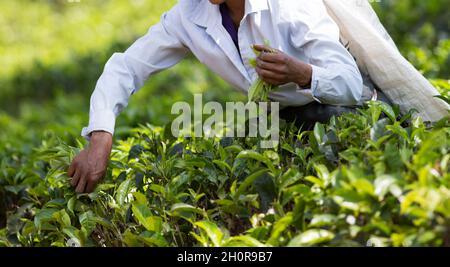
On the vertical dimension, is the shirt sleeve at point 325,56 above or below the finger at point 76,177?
above

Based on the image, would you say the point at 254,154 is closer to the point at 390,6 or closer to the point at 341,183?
the point at 341,183

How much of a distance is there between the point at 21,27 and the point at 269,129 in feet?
28.1

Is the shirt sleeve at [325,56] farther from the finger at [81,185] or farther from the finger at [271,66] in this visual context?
the finger at [81,185]

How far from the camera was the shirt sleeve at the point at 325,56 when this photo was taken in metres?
2.89

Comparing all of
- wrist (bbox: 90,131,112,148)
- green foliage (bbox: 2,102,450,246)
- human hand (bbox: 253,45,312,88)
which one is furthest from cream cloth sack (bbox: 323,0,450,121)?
wrist (bbox: 90,131,112,148)

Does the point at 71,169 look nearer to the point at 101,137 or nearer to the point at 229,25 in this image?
the point at 101,137

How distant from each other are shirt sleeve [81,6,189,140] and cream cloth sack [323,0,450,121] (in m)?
0.71

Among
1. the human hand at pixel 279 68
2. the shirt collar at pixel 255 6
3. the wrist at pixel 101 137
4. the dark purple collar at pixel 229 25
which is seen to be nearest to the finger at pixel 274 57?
the human hand at pixel 279 68

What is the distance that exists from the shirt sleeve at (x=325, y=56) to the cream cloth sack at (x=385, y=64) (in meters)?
0.17

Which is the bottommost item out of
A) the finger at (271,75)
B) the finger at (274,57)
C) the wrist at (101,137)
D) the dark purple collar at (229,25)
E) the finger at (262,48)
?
the wrist at (101,137)

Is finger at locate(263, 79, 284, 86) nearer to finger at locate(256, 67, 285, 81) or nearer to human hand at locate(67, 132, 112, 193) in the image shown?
finger at locate(256, 67, 285, 81)
